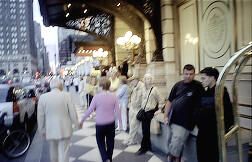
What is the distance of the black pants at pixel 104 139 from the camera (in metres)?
6.25

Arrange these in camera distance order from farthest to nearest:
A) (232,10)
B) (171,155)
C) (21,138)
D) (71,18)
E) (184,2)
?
(71,18), (184,2), (21,138), (232,10), (171,155)

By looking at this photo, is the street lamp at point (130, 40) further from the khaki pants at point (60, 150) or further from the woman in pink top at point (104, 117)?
the khaki pants at point (60, 150)

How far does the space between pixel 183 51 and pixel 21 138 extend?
18.5 ft

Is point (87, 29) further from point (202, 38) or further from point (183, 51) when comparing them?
point (202, 38)

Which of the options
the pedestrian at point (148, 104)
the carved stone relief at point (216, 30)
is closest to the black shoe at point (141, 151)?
the pedestrian at point (148, 104)

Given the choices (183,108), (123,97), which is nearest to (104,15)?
(123,97)

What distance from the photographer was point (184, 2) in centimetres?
1099

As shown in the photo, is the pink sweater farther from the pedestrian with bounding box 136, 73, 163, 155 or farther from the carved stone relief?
the carved stone relief

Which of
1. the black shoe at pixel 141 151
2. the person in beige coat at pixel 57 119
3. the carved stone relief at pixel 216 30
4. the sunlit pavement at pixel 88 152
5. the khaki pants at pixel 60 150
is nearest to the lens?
the person in beige coat at pixel 57 119

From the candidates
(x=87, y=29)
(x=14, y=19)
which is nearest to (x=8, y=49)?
(x=14, y=19)

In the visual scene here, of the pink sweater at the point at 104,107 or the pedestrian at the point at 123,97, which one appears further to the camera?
the pedestrian at the point at 123,97

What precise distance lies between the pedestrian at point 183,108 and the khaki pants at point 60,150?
69.8 inches

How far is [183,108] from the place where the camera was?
5.34 meters

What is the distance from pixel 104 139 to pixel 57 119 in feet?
3.16
